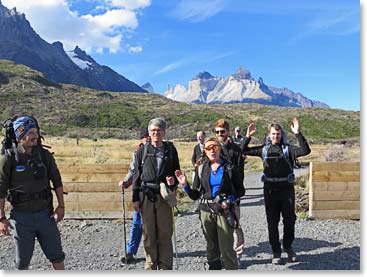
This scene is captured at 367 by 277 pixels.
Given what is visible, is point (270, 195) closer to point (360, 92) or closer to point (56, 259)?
point (360, 92)

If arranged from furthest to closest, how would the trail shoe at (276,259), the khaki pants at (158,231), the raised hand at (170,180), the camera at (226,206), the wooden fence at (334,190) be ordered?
the wooden fence at (334,190), the trail shoe at (276,259), the khaki pants at (158,231), the raised hand at (170,180), the camera at (226,206)

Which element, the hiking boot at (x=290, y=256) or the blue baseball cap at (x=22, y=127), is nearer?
the blue baseball cap at (x=22, y=127)

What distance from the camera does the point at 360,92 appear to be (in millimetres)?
3822

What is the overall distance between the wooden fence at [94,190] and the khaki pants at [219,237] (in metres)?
3.39

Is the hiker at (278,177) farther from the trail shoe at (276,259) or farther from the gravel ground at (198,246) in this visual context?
the gravel ground at (198,246)

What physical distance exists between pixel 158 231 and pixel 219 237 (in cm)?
67

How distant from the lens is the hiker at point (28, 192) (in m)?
3.77

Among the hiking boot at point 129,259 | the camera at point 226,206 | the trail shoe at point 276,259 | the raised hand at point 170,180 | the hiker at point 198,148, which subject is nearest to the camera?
the camera at point 226,206

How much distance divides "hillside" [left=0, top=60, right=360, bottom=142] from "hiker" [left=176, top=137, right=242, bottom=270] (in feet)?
164

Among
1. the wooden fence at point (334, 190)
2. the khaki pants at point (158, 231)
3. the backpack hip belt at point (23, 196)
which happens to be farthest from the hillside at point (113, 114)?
the backpack hip belt at point (23, 196)

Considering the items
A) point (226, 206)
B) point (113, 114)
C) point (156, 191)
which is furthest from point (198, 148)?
point (113, 114)

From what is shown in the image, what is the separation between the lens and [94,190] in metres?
7.55

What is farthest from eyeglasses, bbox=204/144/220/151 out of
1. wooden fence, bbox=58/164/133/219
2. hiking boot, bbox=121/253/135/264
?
wooden fence, bbox=58/164/133/219

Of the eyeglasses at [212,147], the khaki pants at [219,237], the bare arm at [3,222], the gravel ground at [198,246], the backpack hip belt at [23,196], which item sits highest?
the eyeglasses at [212,147]
